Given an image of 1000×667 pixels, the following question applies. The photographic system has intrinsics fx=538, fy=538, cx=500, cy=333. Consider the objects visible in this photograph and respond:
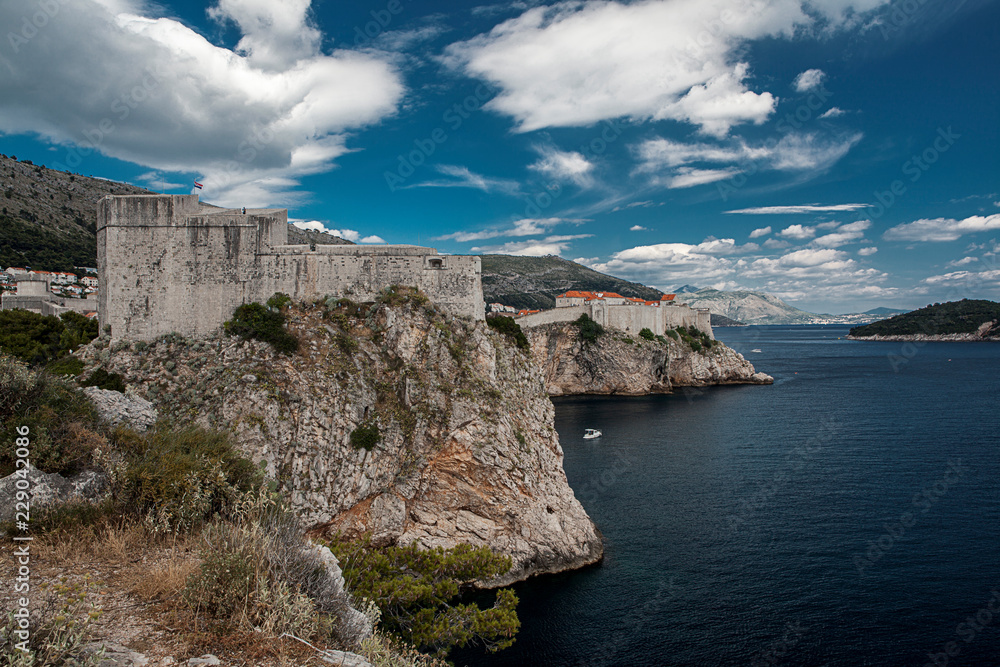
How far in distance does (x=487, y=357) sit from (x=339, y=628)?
18823 mm

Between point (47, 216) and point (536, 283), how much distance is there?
119585 mm

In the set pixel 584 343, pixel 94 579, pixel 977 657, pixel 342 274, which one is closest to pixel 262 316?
pixel 342 274

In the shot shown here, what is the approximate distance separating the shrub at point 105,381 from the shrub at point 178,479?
14066mm

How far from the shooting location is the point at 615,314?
68.2 metres

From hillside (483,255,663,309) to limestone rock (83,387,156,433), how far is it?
403 ft

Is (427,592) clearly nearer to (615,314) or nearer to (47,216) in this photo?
(615,314)

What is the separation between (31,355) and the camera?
2089 cm

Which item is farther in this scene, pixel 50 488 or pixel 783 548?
pixel 783 548

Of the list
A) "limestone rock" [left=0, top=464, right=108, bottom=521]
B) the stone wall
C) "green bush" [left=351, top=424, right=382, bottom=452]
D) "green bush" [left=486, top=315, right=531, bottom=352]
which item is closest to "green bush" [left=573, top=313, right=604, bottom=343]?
the stone wall

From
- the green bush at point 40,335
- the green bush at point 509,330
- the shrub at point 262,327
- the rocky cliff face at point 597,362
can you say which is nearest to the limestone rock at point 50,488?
the shrub at point 262,327

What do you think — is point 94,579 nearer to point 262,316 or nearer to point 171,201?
point 262,316

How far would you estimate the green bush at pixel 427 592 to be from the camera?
11562mm

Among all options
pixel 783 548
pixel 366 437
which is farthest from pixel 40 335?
pixel 783 548

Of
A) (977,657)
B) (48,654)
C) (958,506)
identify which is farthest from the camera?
(958,506)
